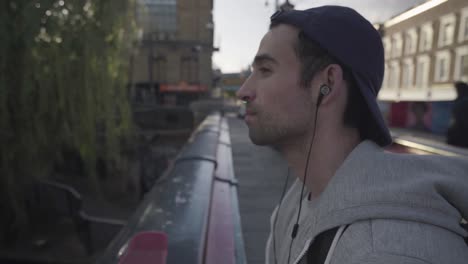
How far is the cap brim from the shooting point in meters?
0.97

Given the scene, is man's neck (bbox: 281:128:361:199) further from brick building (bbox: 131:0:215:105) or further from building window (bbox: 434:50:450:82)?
brick building (bbox: 131:0:215:105)

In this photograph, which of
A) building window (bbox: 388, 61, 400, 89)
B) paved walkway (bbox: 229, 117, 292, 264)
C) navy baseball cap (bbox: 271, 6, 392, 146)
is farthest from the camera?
building window (bbox: 388, 61, 400, 89)

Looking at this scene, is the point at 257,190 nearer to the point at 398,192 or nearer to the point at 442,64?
the point at 442,64

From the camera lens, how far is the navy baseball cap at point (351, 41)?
3.12 ft

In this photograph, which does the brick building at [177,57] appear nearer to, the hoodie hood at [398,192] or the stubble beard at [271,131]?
the stubble beard at [271,131]

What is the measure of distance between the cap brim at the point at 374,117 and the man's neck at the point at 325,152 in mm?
55

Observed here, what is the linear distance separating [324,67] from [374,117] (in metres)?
0.22

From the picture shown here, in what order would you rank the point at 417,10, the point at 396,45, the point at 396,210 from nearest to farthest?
1. the point at 396,210
2. the point at 417,10
3. the point at 396,45

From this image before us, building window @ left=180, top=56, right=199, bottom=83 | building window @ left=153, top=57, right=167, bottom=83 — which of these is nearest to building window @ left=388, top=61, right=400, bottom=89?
building window @ left=180, top=56, right=199, bottom=83

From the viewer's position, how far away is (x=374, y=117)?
1014 mm

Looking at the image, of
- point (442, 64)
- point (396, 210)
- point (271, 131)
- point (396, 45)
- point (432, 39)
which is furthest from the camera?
point (442, 64)

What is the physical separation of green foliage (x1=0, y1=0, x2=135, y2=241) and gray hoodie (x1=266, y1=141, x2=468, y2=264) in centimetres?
450

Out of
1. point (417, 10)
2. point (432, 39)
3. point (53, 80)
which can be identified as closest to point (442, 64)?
point (432, 39)

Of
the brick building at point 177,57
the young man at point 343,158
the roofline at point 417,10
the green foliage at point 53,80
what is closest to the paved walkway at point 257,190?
the young man at point 343,158
